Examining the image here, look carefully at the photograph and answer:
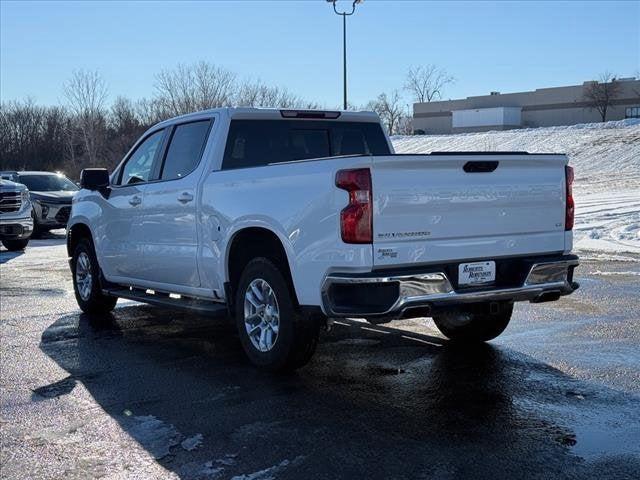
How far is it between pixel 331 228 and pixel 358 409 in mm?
1206

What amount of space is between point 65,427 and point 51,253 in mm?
12486

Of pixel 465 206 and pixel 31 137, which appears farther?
pixel 31 137

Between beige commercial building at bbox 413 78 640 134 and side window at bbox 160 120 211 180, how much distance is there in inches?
2597

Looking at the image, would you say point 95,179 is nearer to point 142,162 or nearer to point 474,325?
point 142,162

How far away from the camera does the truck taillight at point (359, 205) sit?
17.1ft

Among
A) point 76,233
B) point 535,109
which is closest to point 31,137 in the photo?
point 535,109

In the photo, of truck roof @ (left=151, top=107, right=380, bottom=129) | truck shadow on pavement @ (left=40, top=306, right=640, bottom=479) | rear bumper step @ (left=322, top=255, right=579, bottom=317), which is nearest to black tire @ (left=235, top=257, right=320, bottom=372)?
truck shadow on pavement @ (left=40, top=306, right=640, bottom=479)

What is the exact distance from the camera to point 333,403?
5.40m

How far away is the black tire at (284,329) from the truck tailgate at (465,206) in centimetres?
92

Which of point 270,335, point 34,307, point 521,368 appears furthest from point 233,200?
point 34,307

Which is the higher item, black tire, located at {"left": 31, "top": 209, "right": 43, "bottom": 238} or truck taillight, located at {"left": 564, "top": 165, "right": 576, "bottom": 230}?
truck taillight, located at {"left": 564, "top": 165, "right": 576, "bottom": 230}

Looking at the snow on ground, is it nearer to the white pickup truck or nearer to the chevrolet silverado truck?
the white pickup truck

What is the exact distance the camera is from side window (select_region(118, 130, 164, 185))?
26.2ft

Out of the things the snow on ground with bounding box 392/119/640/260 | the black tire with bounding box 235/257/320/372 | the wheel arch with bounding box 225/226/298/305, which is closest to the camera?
the black tire with bounding box 235/257/320/372
